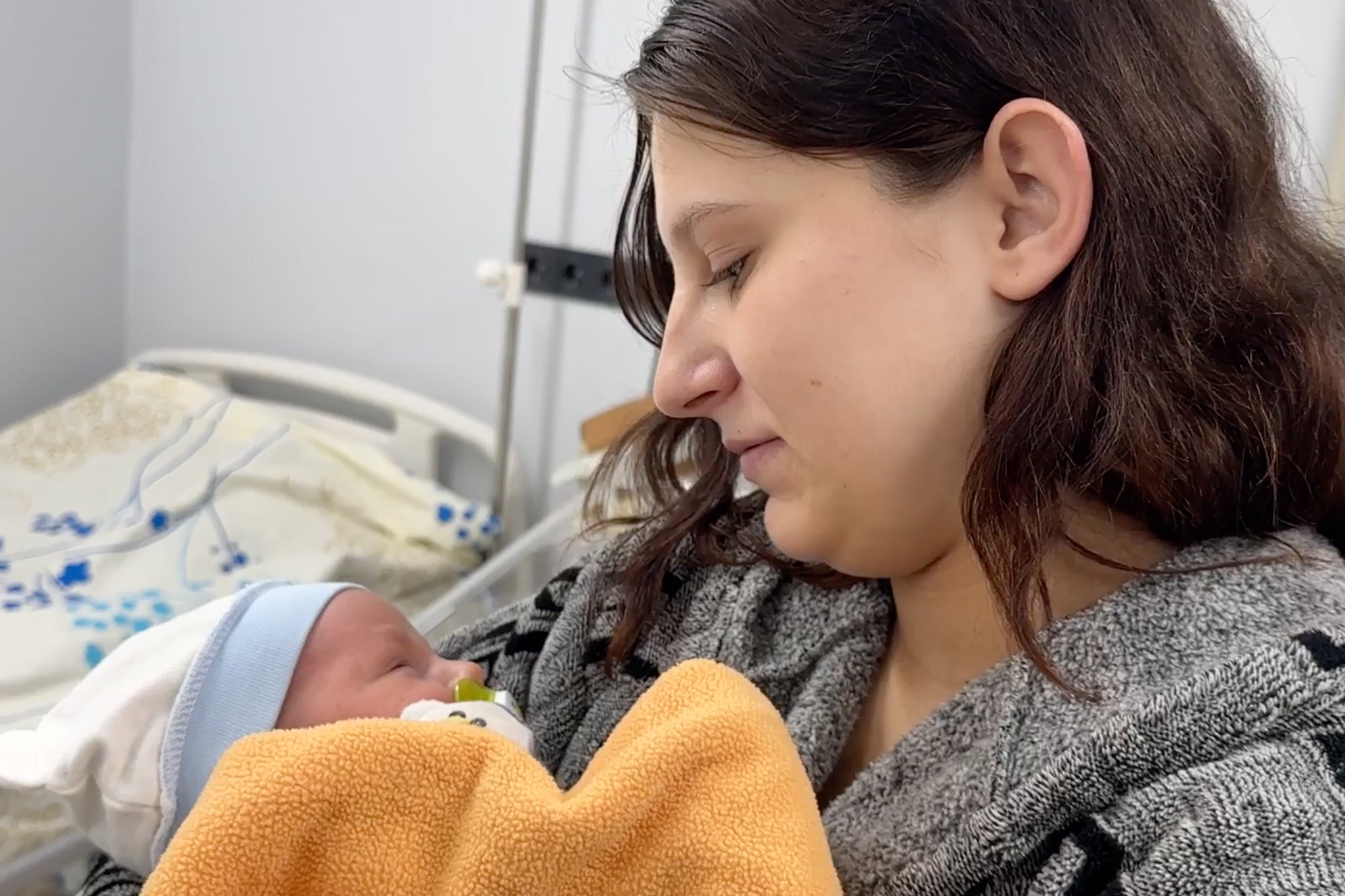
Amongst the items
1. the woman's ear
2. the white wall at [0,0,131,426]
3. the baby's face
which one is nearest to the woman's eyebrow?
the woman's ear

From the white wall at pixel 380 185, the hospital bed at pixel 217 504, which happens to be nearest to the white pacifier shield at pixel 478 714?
the hospital bed at pixel 217 504

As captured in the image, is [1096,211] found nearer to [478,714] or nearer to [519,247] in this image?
[478,714]

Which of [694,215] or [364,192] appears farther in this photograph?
[364,192]

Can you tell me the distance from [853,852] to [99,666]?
1.82ft

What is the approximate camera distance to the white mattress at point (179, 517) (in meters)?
1.71

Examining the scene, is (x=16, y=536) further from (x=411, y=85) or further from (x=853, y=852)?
(x=853, y=852)

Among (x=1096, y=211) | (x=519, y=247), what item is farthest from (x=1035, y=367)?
(x=519, y=247)

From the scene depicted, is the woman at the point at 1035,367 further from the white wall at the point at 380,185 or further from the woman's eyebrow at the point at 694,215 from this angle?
the white wall at the point at 380,185

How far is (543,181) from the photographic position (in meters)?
2.16

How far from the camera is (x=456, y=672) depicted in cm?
95

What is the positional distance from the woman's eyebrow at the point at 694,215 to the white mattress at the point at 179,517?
122 centimetres

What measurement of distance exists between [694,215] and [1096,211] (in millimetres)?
241

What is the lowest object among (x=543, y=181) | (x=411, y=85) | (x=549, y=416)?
(x=549, y=416)

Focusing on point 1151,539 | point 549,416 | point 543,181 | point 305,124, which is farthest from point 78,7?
point 1151,539
